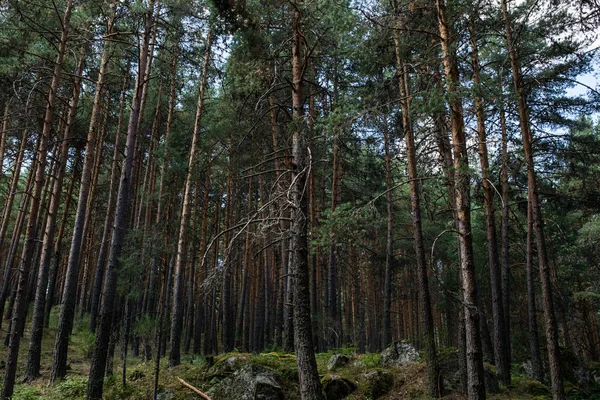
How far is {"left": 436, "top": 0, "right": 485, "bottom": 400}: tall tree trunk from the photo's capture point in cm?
598

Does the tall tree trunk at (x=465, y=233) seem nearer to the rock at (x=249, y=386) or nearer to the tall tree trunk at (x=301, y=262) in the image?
the tall tree trunk at (x=301, y=262)

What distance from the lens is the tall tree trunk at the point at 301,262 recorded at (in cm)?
646

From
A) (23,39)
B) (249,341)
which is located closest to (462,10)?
(23,39)

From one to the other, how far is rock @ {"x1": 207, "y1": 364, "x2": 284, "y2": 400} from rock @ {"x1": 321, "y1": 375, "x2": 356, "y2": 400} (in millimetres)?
1319

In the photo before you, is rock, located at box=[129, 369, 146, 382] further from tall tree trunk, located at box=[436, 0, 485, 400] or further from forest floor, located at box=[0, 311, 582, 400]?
tall tree trunk, located at box=[436, 0, 485, 400]

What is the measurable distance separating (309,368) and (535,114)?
12.0 m

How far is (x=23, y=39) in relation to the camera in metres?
12.2

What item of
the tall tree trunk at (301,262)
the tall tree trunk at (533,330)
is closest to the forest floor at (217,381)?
the tall tree trunk at (533,330)

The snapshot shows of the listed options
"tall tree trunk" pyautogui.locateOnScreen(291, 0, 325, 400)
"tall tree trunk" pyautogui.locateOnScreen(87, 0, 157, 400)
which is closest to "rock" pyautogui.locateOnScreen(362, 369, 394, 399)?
"tall tree trunk" pyautogui.locateOnScreen(291, 0, 325, 400)

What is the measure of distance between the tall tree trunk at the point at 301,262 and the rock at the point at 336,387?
2.34m

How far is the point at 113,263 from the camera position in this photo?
845cm

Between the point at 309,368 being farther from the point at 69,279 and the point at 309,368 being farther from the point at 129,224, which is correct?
the point at 129,224

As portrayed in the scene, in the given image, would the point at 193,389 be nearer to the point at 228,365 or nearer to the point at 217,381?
the point at 217,381

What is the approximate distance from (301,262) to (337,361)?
199 inches
